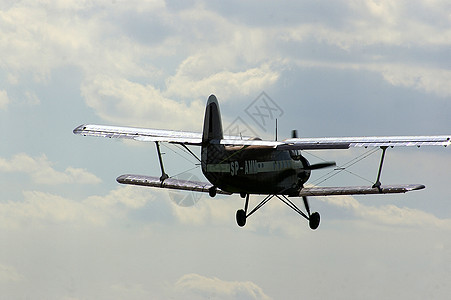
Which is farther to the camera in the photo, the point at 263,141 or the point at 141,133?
the point at 141,133

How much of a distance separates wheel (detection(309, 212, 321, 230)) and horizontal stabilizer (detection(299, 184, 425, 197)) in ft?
3.79

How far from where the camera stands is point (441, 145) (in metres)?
40.2

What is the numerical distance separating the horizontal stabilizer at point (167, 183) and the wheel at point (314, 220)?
4.47 metres

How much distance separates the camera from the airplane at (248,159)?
136 ft

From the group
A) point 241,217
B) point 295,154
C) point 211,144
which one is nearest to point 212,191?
point 211,144

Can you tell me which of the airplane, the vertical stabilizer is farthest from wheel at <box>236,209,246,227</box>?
the vertical stabilizer

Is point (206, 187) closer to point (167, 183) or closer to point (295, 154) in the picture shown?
point (167, 183)

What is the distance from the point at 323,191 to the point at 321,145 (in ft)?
15.9

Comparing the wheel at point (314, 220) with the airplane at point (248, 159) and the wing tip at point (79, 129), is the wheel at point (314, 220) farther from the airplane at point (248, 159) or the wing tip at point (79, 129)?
the wing tip at point (79, 129)

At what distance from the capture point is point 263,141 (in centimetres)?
4272

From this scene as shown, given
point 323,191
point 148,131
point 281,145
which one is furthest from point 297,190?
point 148,131

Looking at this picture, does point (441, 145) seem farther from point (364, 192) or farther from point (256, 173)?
point (256, 173)

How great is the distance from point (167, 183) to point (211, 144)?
500 cm

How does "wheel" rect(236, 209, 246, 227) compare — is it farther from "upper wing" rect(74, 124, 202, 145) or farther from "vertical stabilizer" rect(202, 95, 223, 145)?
"vertical stabilizer" rect(202, 95, 223, 145)
